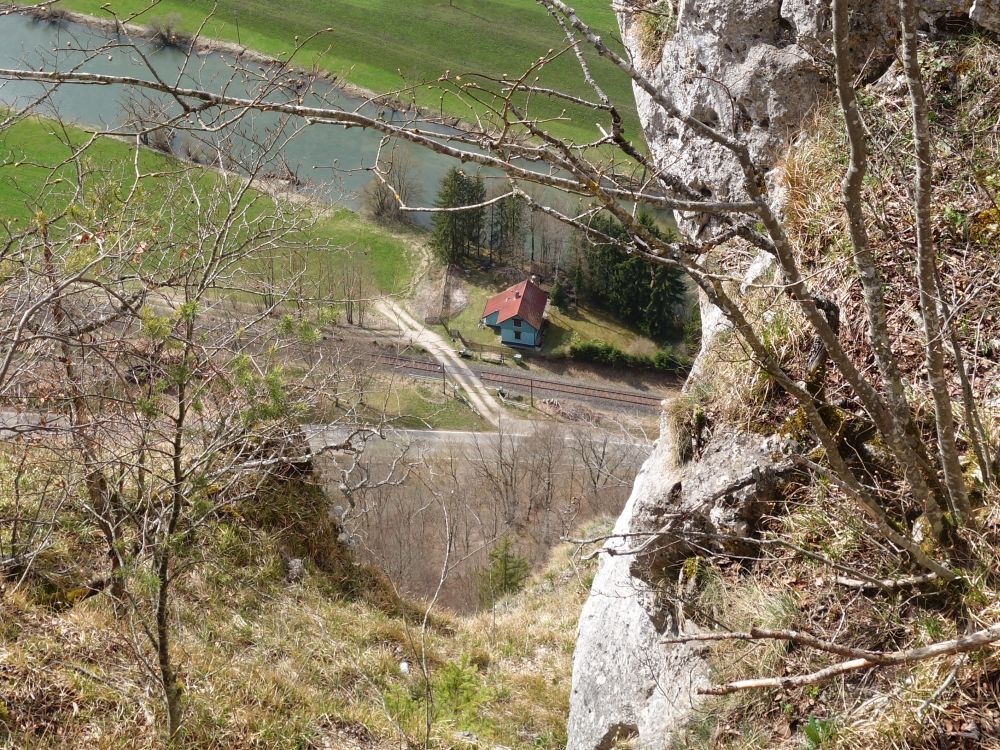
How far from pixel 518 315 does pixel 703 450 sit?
3085cm

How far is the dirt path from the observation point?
32.8m

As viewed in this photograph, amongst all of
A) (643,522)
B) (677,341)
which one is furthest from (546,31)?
(643,522)

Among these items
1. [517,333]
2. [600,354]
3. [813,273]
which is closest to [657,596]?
[813,273]

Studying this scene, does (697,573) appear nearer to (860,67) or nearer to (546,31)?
(860,67)

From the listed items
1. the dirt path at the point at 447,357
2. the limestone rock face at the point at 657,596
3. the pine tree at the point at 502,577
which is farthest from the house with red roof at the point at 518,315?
the limestone rock face at the point at 657,596

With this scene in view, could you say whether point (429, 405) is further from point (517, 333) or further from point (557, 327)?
point (557, 327)

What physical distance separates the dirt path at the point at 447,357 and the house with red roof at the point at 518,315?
2586 millimetres

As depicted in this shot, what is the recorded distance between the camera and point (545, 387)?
34500mm

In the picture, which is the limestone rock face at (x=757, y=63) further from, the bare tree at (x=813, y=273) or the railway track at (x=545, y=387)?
the railway track at (x=545, y=387)

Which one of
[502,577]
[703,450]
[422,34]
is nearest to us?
[703,450]

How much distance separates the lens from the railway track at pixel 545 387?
3400 cm

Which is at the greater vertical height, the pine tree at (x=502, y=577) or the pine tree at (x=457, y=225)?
the pine tree at (x=457, y=225)

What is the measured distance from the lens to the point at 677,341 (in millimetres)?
37062

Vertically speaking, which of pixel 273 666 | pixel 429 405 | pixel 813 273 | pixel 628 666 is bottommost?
pixel 429 405
